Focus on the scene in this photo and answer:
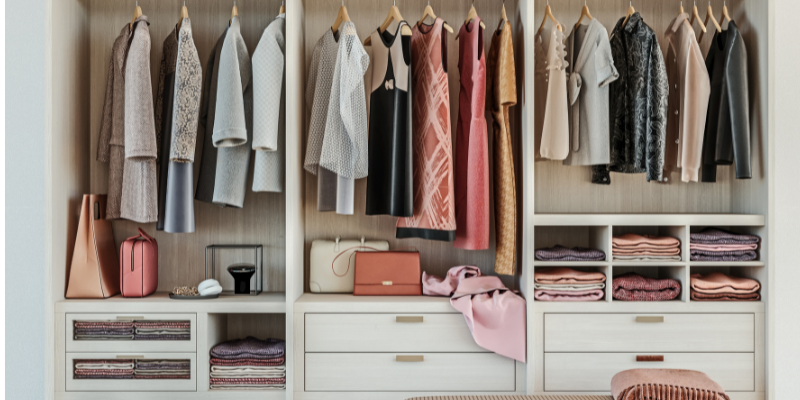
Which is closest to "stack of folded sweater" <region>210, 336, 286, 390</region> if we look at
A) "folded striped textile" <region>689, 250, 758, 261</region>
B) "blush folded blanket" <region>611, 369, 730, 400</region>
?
"blush folded blanket" <region>611, 369, 730, 400</region>

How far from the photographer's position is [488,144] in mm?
2387

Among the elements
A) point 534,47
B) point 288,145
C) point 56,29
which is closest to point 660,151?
point 534,47

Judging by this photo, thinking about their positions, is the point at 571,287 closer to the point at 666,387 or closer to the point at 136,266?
the point at 666,387

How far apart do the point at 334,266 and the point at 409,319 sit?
457 millimetres

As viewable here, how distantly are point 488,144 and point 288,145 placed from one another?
904 millimetres

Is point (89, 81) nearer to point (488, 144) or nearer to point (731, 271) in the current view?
point (488, 144)

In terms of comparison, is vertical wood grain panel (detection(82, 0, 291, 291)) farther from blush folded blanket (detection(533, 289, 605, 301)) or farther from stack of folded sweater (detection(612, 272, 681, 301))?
stack of folded sweater (detection(612, 272, 681, 301))

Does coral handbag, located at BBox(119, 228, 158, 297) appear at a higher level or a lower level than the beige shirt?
lower

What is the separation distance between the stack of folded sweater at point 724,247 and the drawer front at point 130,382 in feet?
7.22

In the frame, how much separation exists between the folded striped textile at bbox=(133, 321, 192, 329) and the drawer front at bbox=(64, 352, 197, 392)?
0.11 m

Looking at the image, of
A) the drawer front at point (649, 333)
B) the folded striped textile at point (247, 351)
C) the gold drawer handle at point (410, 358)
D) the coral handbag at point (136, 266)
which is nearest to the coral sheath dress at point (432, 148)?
the gold drawer handle at point (410, 358)

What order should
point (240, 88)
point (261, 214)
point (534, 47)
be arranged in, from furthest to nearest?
point (261, 214)
point (534, 47)
point (240, 88)

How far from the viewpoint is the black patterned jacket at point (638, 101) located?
2.17 m
